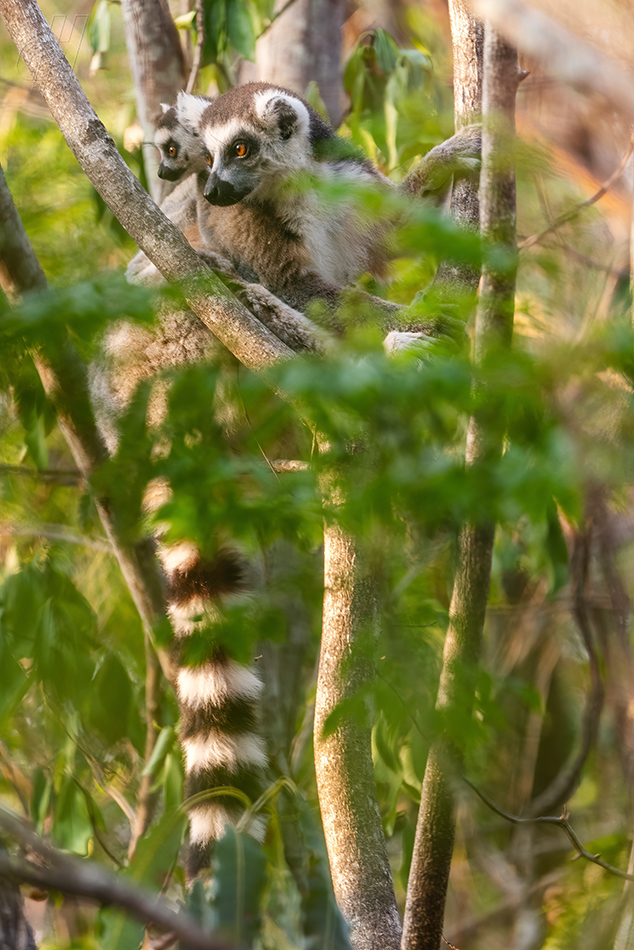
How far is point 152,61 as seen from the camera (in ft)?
10.1

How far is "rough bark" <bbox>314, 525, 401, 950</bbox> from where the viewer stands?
155 centimetres

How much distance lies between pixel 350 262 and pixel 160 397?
4.36 ft

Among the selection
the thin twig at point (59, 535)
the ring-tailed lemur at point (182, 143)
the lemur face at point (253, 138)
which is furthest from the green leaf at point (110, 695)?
the lemur face at point (253, 138)

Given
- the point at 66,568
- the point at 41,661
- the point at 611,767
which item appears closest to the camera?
the point at 41,661

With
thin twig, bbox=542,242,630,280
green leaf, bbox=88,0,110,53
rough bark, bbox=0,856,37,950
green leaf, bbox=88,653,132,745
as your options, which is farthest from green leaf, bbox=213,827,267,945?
green leaf, bbox=88,0,110,53

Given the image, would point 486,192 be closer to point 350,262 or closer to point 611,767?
point 350,262

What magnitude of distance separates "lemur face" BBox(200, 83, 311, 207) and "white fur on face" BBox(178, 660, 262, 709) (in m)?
1.46

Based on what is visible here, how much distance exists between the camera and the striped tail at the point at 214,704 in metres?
1.96

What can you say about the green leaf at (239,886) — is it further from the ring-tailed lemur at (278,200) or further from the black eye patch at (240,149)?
the black eye patch at (240,149)

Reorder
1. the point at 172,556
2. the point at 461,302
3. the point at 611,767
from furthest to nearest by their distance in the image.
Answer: the point at 611,767, the point at 172,556, the point at 461,302

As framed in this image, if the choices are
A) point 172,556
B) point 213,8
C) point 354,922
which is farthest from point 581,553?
point 213,8

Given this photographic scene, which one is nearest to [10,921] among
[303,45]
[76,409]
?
[76,409]

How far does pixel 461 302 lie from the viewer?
106 cm

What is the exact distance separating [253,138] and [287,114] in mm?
165
